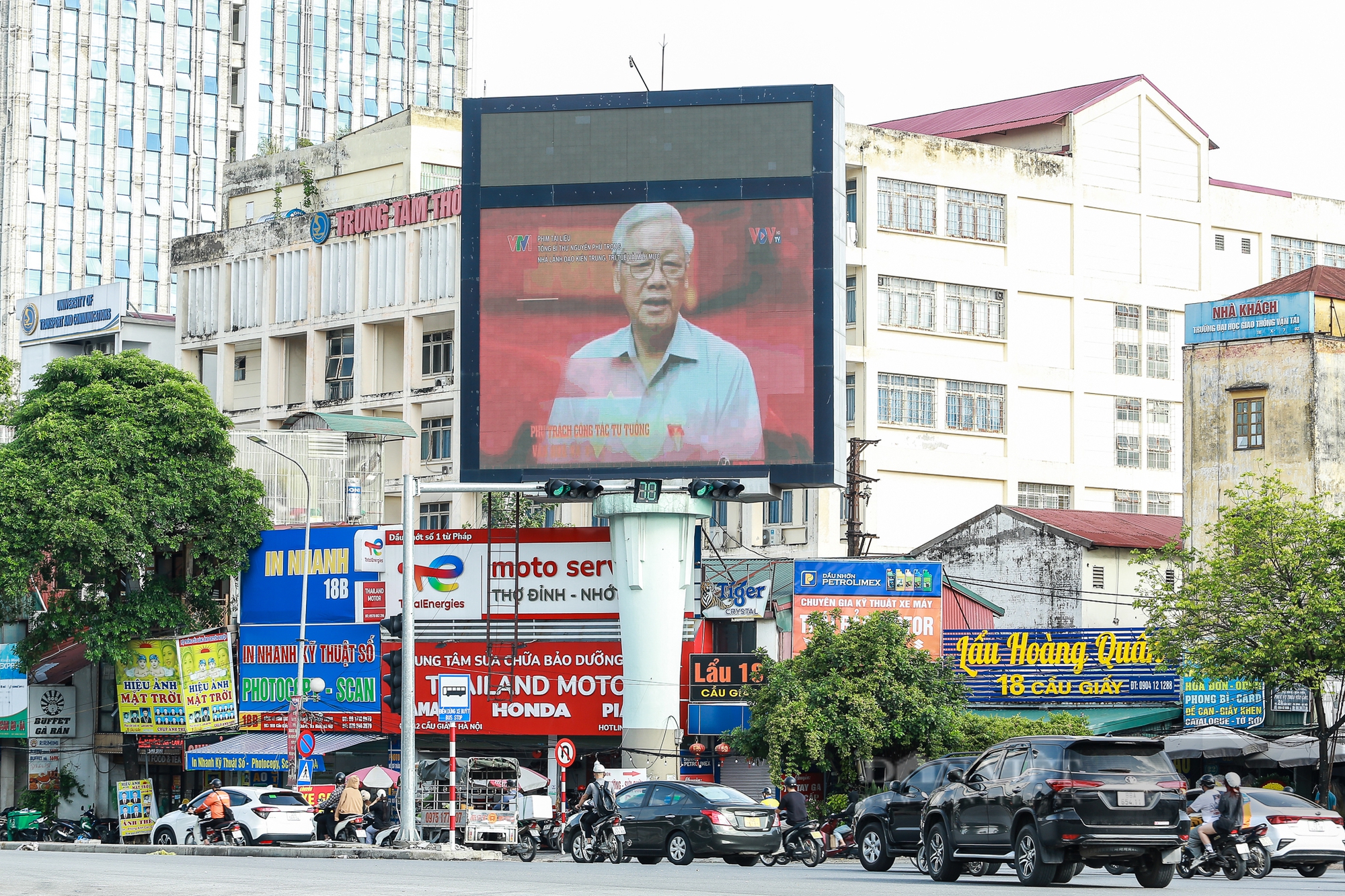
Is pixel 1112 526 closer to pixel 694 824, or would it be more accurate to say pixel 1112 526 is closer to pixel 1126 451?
pixel 1126 451

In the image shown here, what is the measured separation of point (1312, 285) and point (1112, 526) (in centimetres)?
1455

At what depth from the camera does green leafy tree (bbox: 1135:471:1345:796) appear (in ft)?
121

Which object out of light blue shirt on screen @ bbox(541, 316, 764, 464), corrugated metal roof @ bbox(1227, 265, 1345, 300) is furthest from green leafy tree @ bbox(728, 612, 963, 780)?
corrugated metal roof @ bbox(1227, 265, 1345, 300)

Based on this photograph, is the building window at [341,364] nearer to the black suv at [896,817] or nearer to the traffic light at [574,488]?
the traffic light at [574,488]

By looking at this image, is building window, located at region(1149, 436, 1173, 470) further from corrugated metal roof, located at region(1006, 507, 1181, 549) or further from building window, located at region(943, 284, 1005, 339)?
corrugated metal roof, located at region(1006, 507, 1181, 549)

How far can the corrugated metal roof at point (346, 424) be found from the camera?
60.2m

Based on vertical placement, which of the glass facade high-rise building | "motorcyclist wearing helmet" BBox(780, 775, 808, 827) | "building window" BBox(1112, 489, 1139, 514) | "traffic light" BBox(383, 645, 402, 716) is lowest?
"motorcyclist wearing helmet" BBox(780, 775, 808, 827)

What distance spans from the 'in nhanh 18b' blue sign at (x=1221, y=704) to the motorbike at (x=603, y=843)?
15.0m

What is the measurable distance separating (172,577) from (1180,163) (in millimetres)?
43308

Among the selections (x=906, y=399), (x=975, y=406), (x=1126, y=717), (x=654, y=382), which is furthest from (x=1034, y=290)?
(x=654, y=382)

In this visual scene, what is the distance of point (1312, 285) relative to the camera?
47.7m

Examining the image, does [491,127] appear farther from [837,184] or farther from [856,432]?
[856,432]

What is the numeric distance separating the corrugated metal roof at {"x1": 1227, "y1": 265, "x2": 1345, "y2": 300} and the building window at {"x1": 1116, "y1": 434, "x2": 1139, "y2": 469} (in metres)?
22.7

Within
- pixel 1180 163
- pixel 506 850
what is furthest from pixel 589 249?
pixel 1180 163
